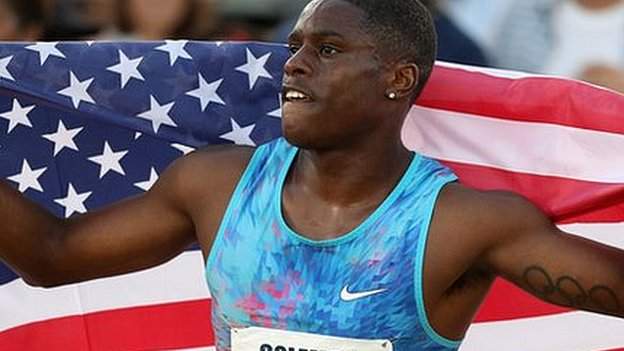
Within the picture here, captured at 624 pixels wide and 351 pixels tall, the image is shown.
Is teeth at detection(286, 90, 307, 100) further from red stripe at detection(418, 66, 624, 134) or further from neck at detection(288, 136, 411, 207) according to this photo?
red stripe at detection(418, 66, 624, 134)

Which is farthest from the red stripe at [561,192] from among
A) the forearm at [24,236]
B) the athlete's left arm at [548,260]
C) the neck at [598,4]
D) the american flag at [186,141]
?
the neck at [598,4]

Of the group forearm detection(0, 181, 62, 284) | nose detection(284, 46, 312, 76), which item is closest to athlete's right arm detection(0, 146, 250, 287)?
forearm detection(0, 181, 62, 284)

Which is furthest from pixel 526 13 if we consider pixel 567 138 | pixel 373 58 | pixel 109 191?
pixel 373 58

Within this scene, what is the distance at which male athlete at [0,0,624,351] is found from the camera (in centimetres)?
320

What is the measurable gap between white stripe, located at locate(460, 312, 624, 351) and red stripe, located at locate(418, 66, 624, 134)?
455 mm

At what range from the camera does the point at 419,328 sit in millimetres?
3219

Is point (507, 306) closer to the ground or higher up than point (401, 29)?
closer to the ground

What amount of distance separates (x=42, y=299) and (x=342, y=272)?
1.10 meters

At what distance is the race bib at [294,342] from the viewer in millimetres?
3186

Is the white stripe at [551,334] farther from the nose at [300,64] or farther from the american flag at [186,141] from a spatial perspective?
the nose at [300,64]

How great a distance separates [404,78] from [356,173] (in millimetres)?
197

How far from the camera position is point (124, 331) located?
409cm

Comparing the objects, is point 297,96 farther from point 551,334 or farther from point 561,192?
point 551,334

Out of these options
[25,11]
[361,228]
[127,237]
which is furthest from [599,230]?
[25,11]
